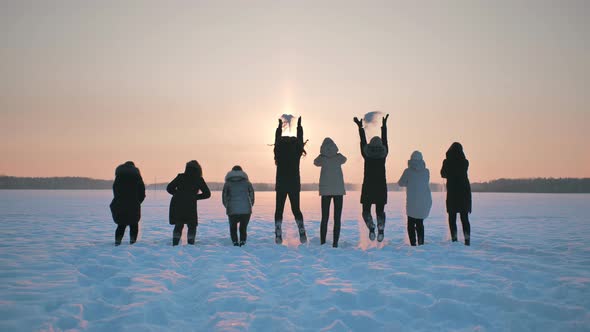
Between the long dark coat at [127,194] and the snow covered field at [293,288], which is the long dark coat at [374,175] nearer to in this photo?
the snow covered field at [293,288]

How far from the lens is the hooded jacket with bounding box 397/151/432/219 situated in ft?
28.8

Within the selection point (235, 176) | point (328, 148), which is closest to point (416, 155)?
point (328, 148)

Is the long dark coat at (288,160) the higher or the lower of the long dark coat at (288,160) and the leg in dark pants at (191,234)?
the higher

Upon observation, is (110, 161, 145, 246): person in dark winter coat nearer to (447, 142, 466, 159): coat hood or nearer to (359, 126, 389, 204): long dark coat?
(359, 126, 389, 204): long dark coat

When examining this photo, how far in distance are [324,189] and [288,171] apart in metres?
0.93

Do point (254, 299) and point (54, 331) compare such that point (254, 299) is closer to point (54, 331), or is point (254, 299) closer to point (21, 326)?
point (54, 331)

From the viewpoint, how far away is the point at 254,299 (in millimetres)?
5090

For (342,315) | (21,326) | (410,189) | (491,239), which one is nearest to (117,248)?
(21,326)

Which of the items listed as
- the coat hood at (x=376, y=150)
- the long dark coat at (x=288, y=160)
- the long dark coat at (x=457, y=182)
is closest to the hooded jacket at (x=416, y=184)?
the long dark coat at (x=457, y=182)

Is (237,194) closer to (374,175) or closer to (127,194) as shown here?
(127,194)

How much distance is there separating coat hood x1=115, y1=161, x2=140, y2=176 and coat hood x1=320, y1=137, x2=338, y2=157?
14.6 ft

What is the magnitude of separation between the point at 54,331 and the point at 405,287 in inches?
169

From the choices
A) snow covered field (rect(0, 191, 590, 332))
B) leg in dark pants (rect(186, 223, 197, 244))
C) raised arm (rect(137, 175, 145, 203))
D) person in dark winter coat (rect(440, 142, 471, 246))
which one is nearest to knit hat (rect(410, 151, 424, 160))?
person in dark winter coat (rect(440, 142, 471, 246))

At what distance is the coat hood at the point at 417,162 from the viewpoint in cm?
905
